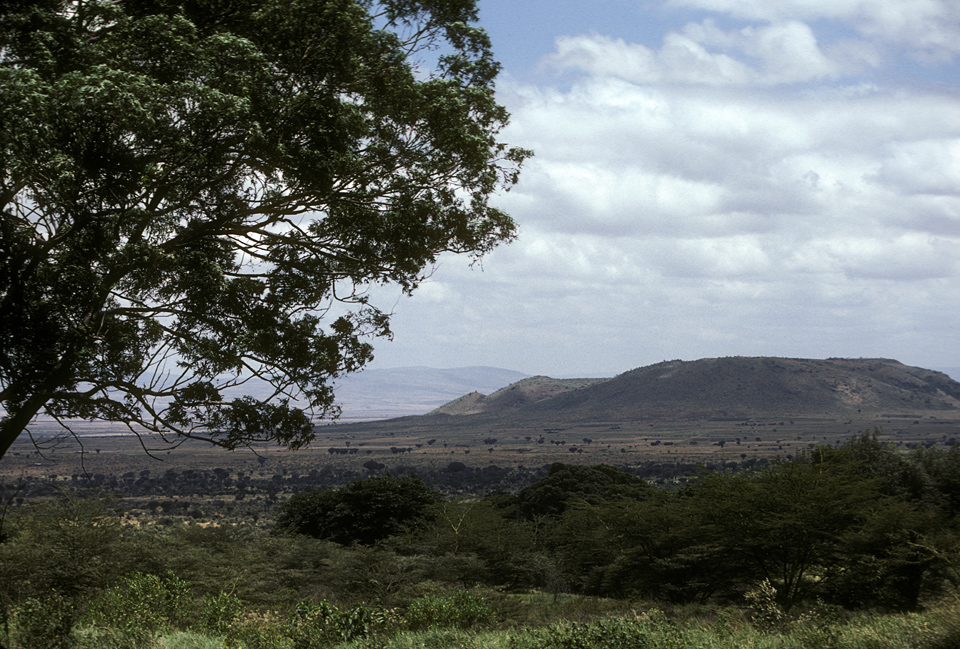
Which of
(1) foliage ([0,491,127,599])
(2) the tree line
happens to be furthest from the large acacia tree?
(2) the tree line

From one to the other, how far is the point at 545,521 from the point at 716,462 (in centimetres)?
7902

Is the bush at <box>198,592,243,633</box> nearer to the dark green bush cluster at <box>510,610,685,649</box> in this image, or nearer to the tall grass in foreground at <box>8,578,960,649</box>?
the tall grass in foreground at <box>8,578,960,649</box>

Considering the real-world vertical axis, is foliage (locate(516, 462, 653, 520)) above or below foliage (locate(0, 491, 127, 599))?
below

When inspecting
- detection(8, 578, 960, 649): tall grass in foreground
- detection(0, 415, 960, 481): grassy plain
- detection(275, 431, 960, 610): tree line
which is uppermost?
detection(8, 578, 960, 649): tall grass in foreground

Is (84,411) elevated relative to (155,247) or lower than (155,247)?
lower

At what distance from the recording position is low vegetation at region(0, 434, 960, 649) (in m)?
10.6

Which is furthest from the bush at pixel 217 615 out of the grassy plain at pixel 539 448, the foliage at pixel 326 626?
the grassy plain at pixel 539 448

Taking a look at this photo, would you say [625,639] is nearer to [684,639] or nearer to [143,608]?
[684,639]

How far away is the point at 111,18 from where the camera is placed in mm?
10977

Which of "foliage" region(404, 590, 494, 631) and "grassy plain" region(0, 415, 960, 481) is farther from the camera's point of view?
"grassy plain" region(0, 415, 960, 481)

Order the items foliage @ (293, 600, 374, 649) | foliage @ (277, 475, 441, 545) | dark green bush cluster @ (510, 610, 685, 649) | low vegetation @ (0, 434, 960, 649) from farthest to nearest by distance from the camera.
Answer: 1. foliage @ (277, 475, 441, 545)
2. low vegetation @ (0, 434, 960, 649)
3. foliage @ (293, 600, 374, 649)
4. dark green bush cluster @ (510, 610, 685, 649)

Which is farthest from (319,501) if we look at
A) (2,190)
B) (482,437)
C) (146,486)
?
(482,437)

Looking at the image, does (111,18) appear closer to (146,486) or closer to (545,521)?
(545,521)

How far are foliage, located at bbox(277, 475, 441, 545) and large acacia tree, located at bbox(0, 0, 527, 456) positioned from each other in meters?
24.8
